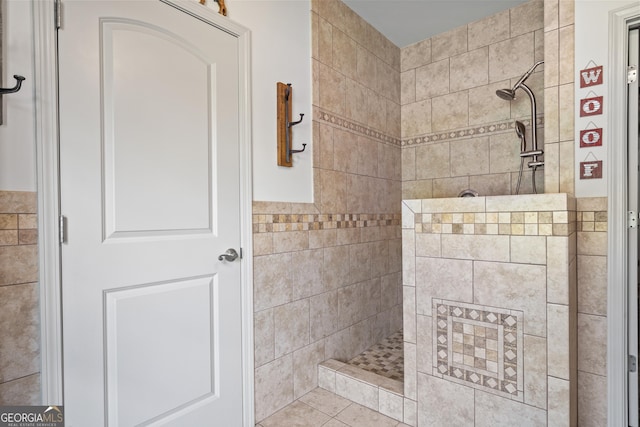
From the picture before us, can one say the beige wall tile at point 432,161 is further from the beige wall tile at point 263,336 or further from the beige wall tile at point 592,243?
the beige wall tile at point 263,336

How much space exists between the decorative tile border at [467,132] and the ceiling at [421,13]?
84cm

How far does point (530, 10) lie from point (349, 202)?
1.92m

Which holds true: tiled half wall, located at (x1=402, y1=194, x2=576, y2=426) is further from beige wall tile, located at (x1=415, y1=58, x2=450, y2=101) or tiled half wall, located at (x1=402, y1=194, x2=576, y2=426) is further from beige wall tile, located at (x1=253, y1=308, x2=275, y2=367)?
beige wall tile, located at (x1=415, y1=58, x2=450, y2=101)

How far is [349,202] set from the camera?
8.23ft

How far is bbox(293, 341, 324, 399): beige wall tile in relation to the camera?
2.07 m

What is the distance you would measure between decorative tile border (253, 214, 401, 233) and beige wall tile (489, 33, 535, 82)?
4.59 feet

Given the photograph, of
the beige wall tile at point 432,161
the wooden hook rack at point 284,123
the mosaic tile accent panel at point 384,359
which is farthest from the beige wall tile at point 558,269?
the beige wall tile at point 432,161

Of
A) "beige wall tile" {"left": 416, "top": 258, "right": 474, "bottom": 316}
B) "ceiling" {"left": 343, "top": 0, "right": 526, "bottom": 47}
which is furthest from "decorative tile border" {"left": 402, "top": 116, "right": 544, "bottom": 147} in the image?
"beige wall tile" {"left": 416, "top": 258, "right": 474, "bottom": 316}

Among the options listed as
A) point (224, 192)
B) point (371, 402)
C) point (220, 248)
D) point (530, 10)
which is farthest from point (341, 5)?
point (371, 402)

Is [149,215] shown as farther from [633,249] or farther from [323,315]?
[633,249]

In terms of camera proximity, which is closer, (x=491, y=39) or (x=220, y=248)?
(x=220, y=248)

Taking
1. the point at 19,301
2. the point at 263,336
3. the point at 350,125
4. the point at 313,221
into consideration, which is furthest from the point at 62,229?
the point at 350,125

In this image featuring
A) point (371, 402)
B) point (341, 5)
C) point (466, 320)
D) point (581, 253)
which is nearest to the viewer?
point (466, 320)

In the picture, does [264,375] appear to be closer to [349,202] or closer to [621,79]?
[349,202]
